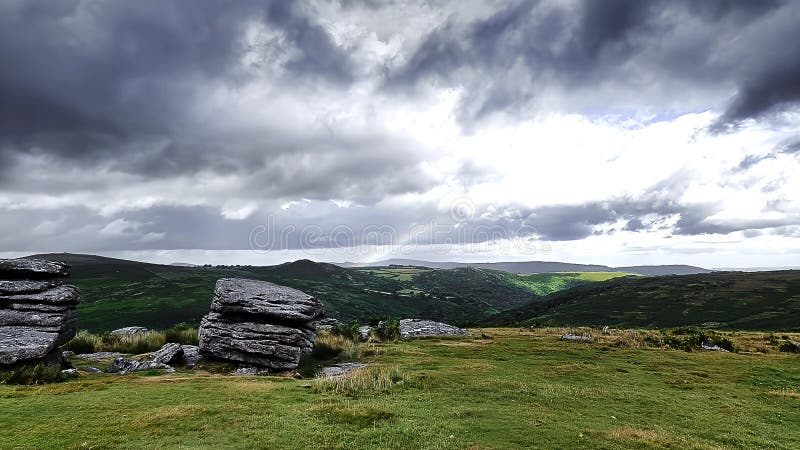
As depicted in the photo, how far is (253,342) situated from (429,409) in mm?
23071

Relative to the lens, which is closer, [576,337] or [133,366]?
[133,366]

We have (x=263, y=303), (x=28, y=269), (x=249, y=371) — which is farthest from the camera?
(x=263, y=303)

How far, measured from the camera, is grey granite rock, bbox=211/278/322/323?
144 ft

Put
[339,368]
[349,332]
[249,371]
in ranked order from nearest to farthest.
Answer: [249,371] → [339,368] → [349,332]

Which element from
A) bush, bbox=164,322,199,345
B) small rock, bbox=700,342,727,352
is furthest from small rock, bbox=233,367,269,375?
small rock, bbox=700,342,727,352

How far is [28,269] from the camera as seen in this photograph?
1566 inches

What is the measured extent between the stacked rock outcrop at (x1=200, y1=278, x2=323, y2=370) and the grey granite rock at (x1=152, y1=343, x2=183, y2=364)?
227cm

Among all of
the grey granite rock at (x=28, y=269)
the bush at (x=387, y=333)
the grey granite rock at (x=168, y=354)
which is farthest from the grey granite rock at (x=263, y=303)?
the bush at (x=387, y=333)

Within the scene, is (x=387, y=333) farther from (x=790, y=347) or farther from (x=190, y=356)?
(x=790, y=347)

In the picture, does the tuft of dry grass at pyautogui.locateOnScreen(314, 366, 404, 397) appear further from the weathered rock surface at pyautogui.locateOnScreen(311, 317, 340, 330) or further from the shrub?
the weathered rock surface at pyautogui.locateOnScreen(311, 317, 340, 330)

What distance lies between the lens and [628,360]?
45156 mm

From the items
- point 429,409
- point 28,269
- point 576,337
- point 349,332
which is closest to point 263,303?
point 349,332

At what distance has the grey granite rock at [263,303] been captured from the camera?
43781 mm

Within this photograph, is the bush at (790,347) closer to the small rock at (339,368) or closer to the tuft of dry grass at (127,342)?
the small rock at (339,368)
